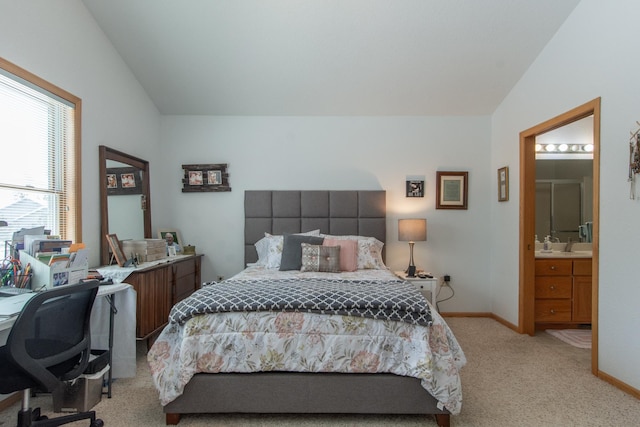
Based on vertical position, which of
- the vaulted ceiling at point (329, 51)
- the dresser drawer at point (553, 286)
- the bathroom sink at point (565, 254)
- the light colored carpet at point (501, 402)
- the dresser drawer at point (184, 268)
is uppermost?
the vaulted ceiling at point (329, 51)

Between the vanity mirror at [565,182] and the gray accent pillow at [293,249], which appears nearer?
the gray accent pillow at [293,249]

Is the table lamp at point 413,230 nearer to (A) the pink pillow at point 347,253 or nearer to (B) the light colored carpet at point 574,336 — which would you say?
(A) the pink pillow at point 347,253

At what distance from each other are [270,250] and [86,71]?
7.52ft

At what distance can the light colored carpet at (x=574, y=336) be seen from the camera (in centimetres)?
343

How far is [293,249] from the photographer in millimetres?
3492

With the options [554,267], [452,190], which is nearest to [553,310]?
[554,267]

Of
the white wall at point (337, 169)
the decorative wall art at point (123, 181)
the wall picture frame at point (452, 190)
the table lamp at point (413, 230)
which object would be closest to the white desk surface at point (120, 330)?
the decorative wall art at point (123, 181)

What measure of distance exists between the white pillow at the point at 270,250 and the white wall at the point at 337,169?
1.39ft

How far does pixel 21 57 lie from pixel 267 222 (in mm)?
2585

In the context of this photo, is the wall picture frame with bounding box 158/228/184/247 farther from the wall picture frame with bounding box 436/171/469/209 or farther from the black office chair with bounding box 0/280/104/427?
the wall picture frame with bounding box 436/171/469/209

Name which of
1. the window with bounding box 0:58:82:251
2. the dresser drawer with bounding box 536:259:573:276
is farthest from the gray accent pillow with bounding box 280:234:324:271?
the dresser drawer with bounding box 536:259:573:276

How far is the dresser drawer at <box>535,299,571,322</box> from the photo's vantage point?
376cm

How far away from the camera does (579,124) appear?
433cm

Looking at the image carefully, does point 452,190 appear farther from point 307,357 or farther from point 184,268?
point 184,268
